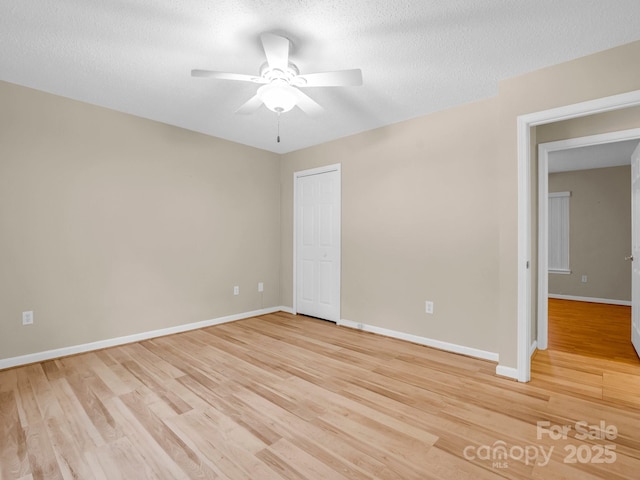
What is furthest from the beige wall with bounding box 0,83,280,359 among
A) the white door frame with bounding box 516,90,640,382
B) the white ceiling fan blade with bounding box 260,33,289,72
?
the white door frame with bounding box 516,90,640,382

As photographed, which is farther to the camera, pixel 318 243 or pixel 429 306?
pixel 318 243

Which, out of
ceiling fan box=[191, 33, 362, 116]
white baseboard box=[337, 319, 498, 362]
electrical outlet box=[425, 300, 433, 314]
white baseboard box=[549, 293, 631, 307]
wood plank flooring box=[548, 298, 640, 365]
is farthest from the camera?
white baseboard box=[549, 293, 631, 307]

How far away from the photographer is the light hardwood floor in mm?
1565

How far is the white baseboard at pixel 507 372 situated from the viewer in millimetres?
2543

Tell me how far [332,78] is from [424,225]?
1.89 m

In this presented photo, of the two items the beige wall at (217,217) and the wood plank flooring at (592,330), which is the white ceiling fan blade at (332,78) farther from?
the wood plank flooring at (592,330)

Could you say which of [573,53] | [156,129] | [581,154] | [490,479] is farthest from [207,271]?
[581,154]

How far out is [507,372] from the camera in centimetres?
258

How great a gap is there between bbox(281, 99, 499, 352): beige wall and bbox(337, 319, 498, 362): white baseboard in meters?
0.05

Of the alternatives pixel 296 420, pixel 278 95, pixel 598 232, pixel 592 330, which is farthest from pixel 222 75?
pixel 598 232

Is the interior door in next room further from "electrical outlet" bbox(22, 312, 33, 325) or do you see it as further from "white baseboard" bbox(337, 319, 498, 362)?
"electrical outlet" bbox(22, 312, 33, 325)

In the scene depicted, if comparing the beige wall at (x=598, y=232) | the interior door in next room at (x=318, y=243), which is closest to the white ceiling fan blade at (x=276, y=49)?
the interior door in next room at (x=318, y=243)

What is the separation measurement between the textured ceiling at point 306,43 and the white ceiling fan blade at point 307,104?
26cm

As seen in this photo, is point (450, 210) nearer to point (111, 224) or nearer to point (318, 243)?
point (318, 243)
